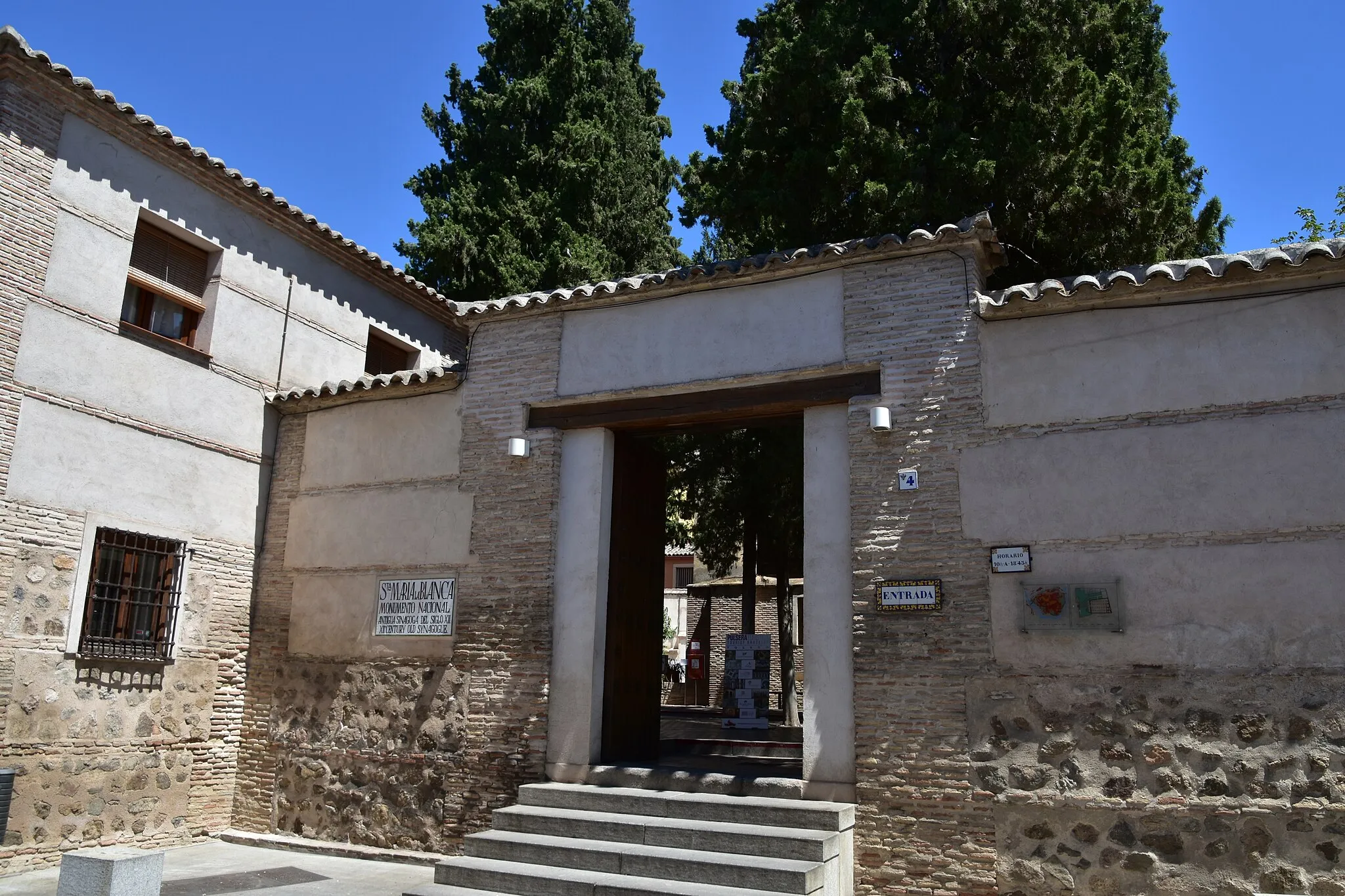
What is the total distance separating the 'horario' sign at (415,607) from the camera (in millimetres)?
8945

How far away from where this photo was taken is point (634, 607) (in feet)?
29.9

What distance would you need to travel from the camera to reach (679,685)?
25.4 metres

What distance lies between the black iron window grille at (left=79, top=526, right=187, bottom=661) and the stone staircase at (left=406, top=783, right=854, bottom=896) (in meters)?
3.66

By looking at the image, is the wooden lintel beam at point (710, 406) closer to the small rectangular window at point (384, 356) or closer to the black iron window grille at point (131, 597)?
the black iron window grille at point (131, 597)

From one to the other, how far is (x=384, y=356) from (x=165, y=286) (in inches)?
124

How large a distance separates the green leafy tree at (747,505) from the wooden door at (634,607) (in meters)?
3.73

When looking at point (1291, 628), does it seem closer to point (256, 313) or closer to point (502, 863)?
point (502, 863)

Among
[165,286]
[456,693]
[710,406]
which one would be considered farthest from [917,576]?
[165,286]

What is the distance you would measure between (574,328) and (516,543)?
1.96 metres

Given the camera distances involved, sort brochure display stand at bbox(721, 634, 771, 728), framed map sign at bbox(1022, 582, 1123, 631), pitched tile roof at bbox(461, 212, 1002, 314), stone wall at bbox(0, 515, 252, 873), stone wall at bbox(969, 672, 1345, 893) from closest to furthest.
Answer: stone wall at bbox(969, 672, 1345, 893)
framed map sign at bbox(1022, 582, 1123, 631)
pitched tile roof at bbox(461, 212, 1002, 314)
stone wall at bbox(0, 515, 252, 873)
brochure display stand at bbox(721, 634, 771, 728)

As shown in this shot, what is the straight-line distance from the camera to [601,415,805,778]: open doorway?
29.0 feet

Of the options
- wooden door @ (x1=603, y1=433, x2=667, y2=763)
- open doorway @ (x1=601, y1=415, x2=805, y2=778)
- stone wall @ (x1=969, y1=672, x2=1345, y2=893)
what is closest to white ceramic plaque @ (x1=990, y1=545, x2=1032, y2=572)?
stone wall @ (x1=969, y1=672, x2=1345, y2=893)

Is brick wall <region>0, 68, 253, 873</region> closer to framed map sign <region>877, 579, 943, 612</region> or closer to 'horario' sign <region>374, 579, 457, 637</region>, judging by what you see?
'horario' sign <region>374, 579, 457, 637</region>

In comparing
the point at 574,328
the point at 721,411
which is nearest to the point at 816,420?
the point at 721,411
